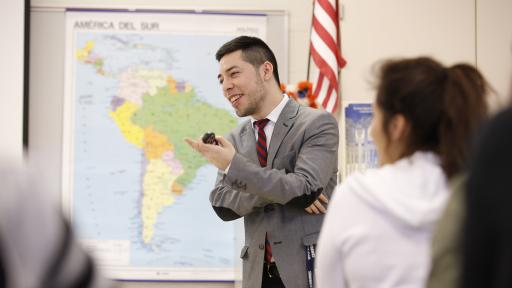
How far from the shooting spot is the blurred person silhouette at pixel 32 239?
0.61m

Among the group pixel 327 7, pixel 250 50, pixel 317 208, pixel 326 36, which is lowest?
pixel 317 208

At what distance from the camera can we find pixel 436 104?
1.40 metres

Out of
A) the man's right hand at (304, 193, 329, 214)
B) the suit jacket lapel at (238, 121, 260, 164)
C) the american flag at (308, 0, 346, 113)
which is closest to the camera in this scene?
the man's right hand at (304, 193, 329, 214)

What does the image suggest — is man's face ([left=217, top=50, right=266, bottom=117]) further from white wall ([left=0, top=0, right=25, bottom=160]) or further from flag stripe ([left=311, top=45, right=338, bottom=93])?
white wall ([left=0, top=0, right=25, bottom=160])

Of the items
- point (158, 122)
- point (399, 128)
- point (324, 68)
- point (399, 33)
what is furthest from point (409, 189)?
point (399, 33)

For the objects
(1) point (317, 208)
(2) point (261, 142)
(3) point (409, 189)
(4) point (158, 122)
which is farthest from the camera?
(4) point (158, 122)

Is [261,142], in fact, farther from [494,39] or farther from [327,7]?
[494,39]

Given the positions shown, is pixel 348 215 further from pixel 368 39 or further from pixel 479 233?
pixel 368 39

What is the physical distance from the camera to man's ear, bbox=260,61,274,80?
2.59 meters

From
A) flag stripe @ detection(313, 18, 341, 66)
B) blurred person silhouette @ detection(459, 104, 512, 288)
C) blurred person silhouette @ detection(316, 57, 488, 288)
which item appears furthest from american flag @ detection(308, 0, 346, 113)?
blurred person silhouette @ detection(459, 104, 512, 288)

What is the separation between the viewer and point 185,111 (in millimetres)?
3814

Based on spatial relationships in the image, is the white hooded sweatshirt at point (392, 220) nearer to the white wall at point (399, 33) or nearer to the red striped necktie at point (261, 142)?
the red striped necktie at point (261, 142)

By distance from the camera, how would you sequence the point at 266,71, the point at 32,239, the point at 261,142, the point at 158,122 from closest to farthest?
the point at 32,239 → the point at 261,142 → the point at 266,71 → the point at 158,122

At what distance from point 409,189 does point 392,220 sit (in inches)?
3.0
